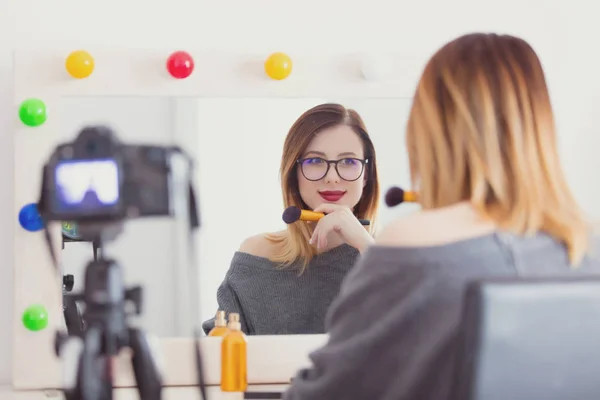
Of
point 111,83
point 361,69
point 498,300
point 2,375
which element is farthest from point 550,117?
point 2,375

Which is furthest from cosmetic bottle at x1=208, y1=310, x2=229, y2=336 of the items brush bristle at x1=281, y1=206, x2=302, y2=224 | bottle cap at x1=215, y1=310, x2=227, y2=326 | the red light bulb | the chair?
the chair

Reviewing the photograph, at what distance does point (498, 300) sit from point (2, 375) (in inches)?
46.5

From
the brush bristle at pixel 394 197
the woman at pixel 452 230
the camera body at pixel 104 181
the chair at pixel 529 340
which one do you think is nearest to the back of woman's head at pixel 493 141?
the woman at pixel 452 230

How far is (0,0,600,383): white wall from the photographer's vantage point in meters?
1.55

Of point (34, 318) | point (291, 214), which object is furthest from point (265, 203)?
point (34, 318)

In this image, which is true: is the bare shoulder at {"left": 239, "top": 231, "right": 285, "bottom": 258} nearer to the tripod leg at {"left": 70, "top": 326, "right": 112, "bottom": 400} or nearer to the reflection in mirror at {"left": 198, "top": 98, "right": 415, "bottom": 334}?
the reflection in mirror at {"left": 198, "top": 98, "right": 415, "bottom": 334}

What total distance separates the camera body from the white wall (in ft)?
2.60

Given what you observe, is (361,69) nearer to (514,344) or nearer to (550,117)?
(550,117)

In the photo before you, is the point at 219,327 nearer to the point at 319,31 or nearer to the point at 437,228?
the point at 319,31

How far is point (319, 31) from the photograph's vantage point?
1636 mm

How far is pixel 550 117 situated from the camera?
94 cm

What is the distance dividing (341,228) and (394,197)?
0.44ft

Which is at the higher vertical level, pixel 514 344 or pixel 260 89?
pixel 260 89

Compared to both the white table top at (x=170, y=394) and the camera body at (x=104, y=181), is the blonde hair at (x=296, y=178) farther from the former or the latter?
the camera body at (x=104, y=181)
